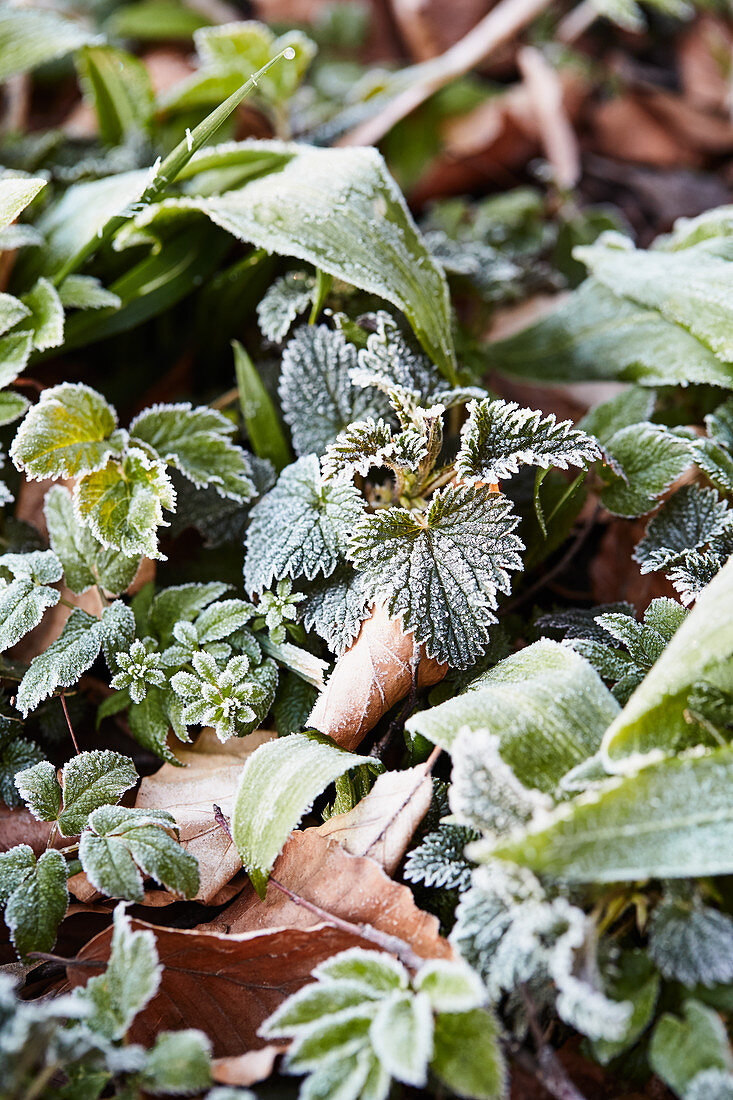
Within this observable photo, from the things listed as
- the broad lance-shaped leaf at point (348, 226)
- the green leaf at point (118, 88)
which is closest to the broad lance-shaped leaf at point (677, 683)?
the broad lance-shaped leaf at point (348, 226)

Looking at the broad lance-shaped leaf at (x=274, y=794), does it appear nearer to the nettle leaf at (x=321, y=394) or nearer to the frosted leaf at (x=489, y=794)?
the frosted leaf at (x=489, y=794)

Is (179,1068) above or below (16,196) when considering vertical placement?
below

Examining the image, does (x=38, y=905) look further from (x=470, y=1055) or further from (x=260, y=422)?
(x=260, y=422)

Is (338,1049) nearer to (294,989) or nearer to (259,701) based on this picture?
(294,989)

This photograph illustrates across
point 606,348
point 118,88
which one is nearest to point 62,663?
point 606,348

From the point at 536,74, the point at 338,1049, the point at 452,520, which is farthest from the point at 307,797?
the point at 536,74

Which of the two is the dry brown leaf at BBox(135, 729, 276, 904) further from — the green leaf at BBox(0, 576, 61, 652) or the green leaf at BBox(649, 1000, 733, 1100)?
the green leaf at BBox(649, 1000, 733, 1100)

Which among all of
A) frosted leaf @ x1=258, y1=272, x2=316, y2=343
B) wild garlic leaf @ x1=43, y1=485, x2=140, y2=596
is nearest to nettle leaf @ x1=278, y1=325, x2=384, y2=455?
frosted leaf @ x1=258, y1=272, x2=316, y2=343
